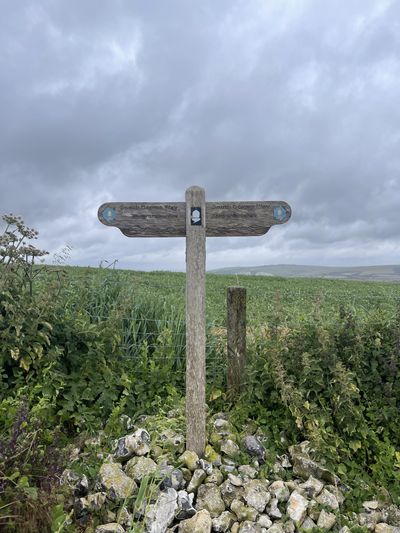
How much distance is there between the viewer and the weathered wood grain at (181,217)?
15.5ft

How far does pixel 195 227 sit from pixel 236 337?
5.58 ft

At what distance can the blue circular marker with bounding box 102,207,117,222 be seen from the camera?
15.5 ft

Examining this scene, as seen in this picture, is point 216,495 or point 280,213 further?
point 280,213

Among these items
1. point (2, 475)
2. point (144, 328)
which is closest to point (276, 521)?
point (2, 475)

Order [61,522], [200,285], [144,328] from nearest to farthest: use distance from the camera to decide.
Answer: [61,522]
[200,285]
[144,328]

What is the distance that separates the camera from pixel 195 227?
4.68 meters

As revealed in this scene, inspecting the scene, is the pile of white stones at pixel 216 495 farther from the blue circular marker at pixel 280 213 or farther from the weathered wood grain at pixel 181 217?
the blue circular marker at pixel 280 213

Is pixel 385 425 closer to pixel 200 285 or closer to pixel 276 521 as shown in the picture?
pixel 276 521

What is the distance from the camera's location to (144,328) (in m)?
6.42

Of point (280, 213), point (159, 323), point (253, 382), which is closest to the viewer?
point (280, 213)

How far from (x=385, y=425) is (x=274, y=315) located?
169 centimetres

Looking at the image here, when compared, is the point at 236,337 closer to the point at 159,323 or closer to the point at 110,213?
the point at 159,323

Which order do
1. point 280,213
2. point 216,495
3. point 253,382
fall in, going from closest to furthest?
point 216,495 < point 280,213 < point 253,382

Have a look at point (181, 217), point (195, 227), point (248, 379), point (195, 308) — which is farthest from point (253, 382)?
point (181, 217)
